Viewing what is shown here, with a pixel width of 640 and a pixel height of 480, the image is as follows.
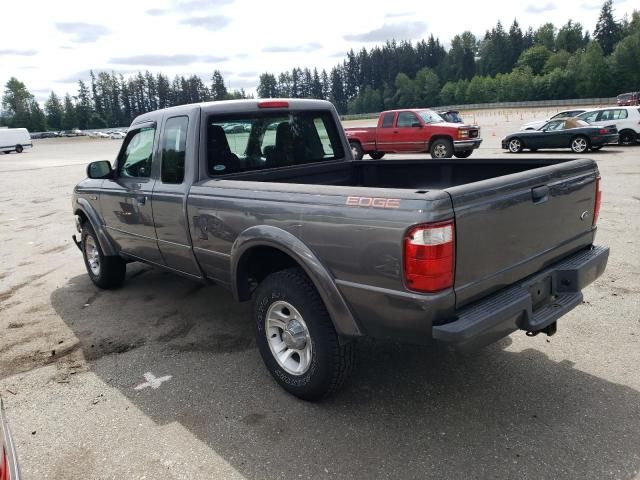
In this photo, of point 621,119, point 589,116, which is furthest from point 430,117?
point 621,119

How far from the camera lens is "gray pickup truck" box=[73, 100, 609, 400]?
251 cm

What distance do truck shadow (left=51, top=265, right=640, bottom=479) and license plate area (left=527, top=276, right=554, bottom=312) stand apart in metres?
0.64

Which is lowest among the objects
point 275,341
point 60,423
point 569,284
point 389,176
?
point 60,423

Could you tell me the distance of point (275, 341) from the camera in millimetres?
3457

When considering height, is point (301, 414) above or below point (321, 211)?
below

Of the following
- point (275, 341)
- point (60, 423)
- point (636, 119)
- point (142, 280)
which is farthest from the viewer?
point (636, 119)

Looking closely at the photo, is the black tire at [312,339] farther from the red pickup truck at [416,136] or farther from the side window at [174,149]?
the red pickup truck at [416,136]

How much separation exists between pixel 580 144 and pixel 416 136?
5.47m

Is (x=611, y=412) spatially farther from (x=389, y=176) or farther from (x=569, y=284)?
(x=389, y=176)

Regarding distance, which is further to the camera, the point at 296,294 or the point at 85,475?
the point at 296,294

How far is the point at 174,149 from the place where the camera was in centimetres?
416

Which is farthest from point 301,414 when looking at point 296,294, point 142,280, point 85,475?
point 142,280

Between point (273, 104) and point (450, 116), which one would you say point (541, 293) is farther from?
point (450, 116)

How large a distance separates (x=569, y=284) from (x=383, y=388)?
137 cm
